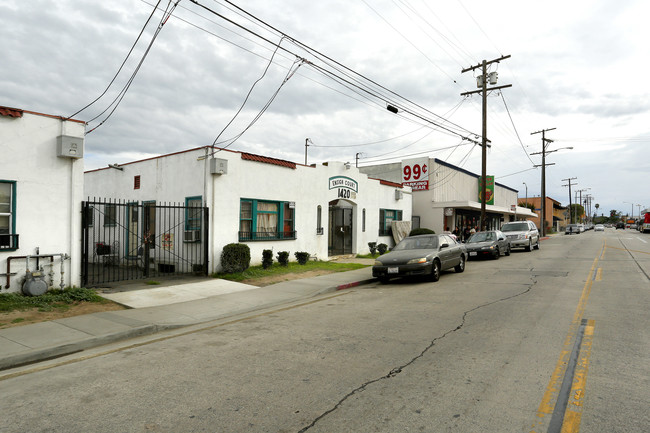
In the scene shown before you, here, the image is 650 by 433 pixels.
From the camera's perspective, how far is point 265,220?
1536 centimetres

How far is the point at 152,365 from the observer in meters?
5.24

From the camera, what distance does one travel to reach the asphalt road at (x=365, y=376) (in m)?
3.61

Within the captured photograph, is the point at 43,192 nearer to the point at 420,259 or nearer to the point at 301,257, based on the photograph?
the point at 301,257

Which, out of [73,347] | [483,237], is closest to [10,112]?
[73,347]

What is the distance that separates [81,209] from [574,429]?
10.6 metres

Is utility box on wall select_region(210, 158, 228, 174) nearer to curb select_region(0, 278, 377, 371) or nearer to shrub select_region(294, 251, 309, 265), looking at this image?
shrub select_region(294, 251, 309, 265)

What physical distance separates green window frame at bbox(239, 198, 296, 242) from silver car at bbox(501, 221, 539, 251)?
14290 mm

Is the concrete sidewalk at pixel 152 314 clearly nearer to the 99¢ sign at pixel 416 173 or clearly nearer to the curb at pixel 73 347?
the curb at pixel 73 347

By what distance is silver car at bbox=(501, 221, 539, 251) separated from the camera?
78.1 feet

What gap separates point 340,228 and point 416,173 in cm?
1239

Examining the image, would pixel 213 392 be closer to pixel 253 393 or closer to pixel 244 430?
pixel 253 393

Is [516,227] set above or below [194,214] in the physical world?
below

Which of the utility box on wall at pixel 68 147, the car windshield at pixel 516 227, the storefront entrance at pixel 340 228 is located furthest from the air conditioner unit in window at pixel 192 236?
the car windshield at pixel 516 227

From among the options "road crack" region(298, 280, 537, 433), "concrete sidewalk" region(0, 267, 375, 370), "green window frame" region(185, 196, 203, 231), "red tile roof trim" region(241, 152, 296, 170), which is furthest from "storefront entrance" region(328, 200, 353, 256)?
"road crack" region(298, 280, 537, 433)
